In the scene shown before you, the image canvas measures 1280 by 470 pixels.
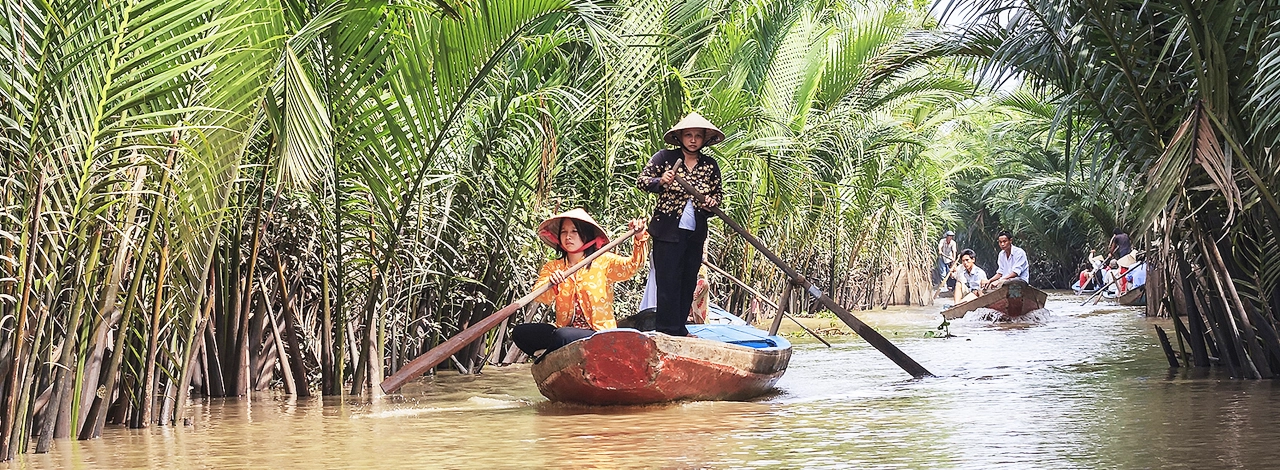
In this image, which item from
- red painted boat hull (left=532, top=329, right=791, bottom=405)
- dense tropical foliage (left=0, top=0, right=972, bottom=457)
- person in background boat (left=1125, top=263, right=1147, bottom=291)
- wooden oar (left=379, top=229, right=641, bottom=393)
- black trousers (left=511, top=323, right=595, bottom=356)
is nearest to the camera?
dense tropical foliage (left=0, top=0, right=972, bottom=457)

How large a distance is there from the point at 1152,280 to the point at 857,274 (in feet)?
A: 21.0

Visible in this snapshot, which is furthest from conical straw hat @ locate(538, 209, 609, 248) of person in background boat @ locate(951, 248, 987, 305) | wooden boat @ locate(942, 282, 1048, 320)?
person in background boat @ locate(951, 248, 987, 305)

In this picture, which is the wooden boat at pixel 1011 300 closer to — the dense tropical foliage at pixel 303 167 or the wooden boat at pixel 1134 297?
the wooden boat at pixel 1134 297

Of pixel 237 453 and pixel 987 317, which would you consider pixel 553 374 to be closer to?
pixel 237 453

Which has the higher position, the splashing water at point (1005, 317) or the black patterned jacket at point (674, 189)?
the black patterned jacket at point (674, 189)

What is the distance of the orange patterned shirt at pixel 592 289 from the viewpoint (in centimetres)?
771

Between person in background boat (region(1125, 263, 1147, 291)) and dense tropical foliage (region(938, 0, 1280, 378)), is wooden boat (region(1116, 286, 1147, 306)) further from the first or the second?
dense tropical foliage (region(938, 0, 1280, 378))

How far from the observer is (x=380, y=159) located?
22.1 feet

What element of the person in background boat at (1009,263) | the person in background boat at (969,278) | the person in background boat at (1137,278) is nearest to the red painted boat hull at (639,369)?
the person in background boat at (1009,263)

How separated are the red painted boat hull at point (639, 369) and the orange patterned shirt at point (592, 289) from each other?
54 cm

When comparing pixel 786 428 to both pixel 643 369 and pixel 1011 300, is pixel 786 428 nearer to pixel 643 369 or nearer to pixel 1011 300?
pixel 643 369

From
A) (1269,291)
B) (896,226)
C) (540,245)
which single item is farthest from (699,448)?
(896,226)

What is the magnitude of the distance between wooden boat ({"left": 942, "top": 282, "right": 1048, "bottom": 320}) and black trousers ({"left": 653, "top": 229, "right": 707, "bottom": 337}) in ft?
31.3

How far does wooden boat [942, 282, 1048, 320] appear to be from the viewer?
663 inches
